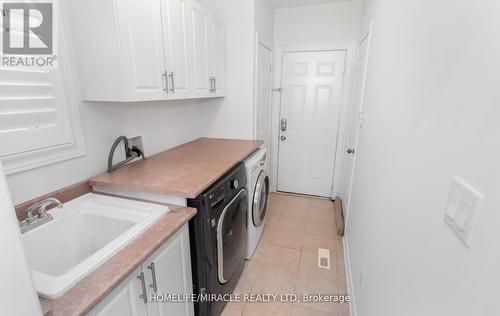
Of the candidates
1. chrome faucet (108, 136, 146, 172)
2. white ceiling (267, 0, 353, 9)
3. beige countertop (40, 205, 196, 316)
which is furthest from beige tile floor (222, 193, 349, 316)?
white ceiling (267, 0, 353, 9)

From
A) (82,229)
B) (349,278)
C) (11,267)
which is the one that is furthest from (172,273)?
(349,278)

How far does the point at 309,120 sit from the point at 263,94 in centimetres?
77

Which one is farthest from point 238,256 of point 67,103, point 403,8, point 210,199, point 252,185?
point 403,8

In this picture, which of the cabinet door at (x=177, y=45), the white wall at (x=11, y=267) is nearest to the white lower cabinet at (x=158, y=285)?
the white wall at (x=11, y=267)

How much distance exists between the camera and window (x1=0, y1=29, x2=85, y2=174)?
1.08 meters

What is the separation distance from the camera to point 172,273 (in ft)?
3.95

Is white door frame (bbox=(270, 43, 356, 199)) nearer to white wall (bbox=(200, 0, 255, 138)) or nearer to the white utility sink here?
white wall (bbox=(200, 0, 255, 138))

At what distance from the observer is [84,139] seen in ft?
4.74

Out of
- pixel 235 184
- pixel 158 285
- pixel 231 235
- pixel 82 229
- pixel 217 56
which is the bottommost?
pixel 231 235

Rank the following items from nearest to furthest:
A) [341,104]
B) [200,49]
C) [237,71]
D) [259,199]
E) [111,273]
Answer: [111,273]
[200,49]
[259,199]
[237,71]
[341,104]

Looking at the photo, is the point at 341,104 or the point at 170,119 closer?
the point at 170,119

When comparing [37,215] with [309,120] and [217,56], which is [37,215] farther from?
[309,120]

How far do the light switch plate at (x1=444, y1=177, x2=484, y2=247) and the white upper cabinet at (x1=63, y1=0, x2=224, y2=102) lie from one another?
1451 millimetres

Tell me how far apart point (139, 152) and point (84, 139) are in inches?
17.0
